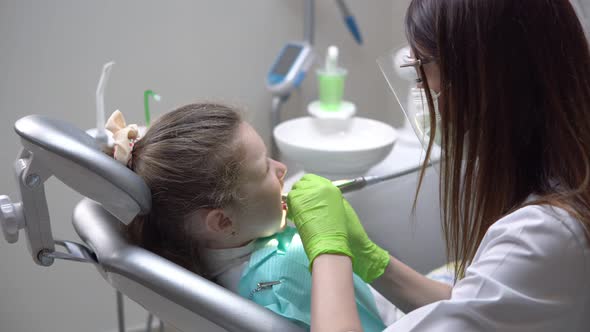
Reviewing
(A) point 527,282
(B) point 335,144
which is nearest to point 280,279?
(A) point 527,282

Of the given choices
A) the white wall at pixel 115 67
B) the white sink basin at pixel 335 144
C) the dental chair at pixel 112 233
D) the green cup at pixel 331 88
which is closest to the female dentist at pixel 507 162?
the dental chair at pixel 112 233

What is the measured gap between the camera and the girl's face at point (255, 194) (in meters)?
1.14

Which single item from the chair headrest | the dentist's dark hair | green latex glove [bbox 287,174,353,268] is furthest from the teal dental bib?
the dentist's dark hair

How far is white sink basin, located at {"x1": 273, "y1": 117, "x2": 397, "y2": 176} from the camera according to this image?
5.52 feet

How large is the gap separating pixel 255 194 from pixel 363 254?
0.77ft

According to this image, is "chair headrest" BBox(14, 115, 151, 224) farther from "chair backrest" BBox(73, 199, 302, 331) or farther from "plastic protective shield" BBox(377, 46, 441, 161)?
"plastic protective shield" BBox(377, 46, 441, 161)

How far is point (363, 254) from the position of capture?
1.18 meters

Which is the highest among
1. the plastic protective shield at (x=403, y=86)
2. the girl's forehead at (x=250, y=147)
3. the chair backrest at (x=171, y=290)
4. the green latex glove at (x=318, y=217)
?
the plastic protective shield at (x=403, y=86)

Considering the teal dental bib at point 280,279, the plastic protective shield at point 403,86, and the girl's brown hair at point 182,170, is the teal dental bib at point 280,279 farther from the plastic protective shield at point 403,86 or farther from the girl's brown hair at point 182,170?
the plastic protective shield at point 403,86

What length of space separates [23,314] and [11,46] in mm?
875

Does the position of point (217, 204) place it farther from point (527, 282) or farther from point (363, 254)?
point (527, 282)

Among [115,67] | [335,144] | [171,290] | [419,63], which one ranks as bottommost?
[335,144]

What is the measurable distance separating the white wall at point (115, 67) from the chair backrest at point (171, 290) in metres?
0.95

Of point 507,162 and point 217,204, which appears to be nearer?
point 507,162
